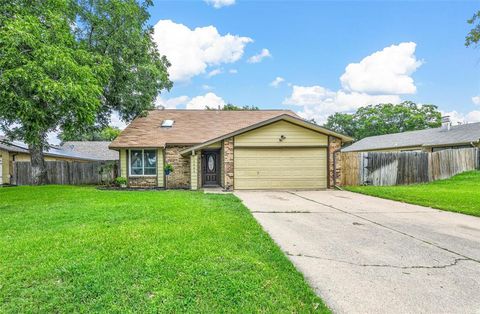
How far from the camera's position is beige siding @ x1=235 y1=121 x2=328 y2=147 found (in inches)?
557

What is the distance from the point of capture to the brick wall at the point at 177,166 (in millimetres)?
16422

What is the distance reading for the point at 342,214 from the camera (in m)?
7.95

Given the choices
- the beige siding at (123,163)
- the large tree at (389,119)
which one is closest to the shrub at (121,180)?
the beige siding at (123,163)

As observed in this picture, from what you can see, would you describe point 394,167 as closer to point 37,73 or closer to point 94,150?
point 37,73

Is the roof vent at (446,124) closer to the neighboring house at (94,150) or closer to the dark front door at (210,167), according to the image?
the dark front door at (210,167)

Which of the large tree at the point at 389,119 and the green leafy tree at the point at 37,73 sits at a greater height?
the large tree at the point at 389,119

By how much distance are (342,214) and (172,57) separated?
57.7 feet

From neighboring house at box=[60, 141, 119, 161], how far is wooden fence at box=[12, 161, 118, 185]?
10.9 metres

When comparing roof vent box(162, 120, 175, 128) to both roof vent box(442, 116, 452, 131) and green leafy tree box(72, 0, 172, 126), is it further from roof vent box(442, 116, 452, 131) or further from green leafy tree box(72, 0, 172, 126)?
roof vent box(442, 116, 452, 131)

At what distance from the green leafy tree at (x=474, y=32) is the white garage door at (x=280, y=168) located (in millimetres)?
7336

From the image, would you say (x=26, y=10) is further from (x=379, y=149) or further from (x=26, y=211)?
(x=379, y=149)

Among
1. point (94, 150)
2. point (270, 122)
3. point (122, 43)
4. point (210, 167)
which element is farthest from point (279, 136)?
point (94, 150)

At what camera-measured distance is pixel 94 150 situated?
31.8 metres

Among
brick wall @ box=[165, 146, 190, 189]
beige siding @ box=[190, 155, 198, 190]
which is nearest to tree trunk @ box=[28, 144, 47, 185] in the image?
brick wall @ box=[165, 146, 190, 189]
